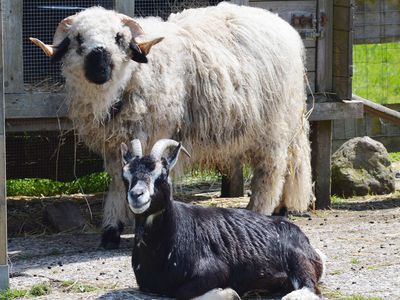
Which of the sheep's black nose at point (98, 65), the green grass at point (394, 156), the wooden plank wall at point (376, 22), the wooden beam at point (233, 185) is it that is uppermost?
the wooden plank wall at point (376, 22)

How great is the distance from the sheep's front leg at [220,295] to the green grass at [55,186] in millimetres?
5385

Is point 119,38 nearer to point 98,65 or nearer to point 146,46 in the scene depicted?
point 146,46

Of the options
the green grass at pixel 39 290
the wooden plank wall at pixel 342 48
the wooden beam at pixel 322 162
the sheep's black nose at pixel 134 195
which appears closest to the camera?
the sheep's black nose at pixel 134 195

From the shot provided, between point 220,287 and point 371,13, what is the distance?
7738 millimetres

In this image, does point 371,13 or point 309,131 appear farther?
point 371,13

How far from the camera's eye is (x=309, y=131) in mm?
11391

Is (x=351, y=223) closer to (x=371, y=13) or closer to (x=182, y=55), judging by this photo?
(x=182, y=55)

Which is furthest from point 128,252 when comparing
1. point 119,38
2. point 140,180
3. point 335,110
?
point 335,110

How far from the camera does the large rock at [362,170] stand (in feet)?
40.1

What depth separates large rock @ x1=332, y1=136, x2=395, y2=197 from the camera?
12211 millimetres

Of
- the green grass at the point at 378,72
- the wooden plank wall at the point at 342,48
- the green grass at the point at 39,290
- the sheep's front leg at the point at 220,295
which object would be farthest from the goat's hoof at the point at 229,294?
the green grass at the point at 378,72

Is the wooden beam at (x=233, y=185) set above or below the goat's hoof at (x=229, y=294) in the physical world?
above

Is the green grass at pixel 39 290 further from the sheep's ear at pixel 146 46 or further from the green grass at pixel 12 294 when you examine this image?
the sheep's ear at pixel 146 46

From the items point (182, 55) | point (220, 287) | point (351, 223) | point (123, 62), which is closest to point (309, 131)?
point (351, 223)
